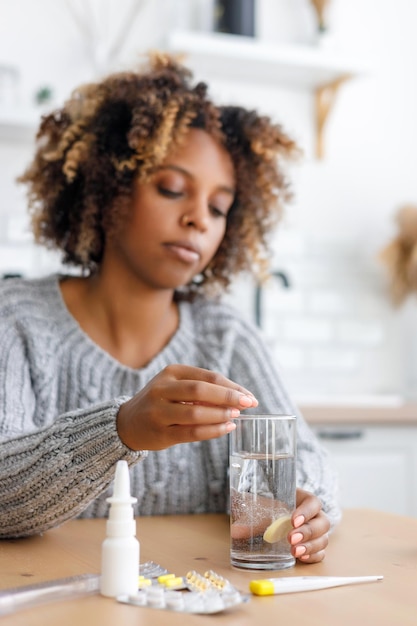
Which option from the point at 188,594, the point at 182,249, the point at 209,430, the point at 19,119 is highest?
the point at 19,119

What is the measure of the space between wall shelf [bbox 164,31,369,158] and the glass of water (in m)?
2.00

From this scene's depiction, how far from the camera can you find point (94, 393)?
143cm

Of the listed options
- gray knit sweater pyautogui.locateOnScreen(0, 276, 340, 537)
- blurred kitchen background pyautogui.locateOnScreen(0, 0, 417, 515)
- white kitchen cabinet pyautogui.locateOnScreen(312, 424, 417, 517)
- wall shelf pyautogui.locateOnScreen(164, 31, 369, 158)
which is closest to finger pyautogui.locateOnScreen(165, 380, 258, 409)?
gray knit sweater pyautogui.locateOnScreen(0, 276, 340, 537)

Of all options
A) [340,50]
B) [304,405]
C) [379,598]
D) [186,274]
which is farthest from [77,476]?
[340,50]

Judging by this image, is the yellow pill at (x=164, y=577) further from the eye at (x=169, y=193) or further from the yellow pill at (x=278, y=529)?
the eye at (x=169, y=193)

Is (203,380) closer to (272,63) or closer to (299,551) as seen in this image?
(299,551)

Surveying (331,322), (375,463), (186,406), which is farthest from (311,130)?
(186,406)

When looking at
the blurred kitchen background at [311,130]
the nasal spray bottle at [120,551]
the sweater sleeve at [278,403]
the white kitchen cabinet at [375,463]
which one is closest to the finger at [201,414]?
the nasal spray bottle at [120,551]

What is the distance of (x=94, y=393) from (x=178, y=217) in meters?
0.33

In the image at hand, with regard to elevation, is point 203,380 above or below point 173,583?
above

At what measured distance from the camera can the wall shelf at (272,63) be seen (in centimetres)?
270

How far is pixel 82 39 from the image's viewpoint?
276cm

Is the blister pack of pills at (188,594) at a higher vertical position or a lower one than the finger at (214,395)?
lower

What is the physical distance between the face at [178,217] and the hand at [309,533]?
589 mm
